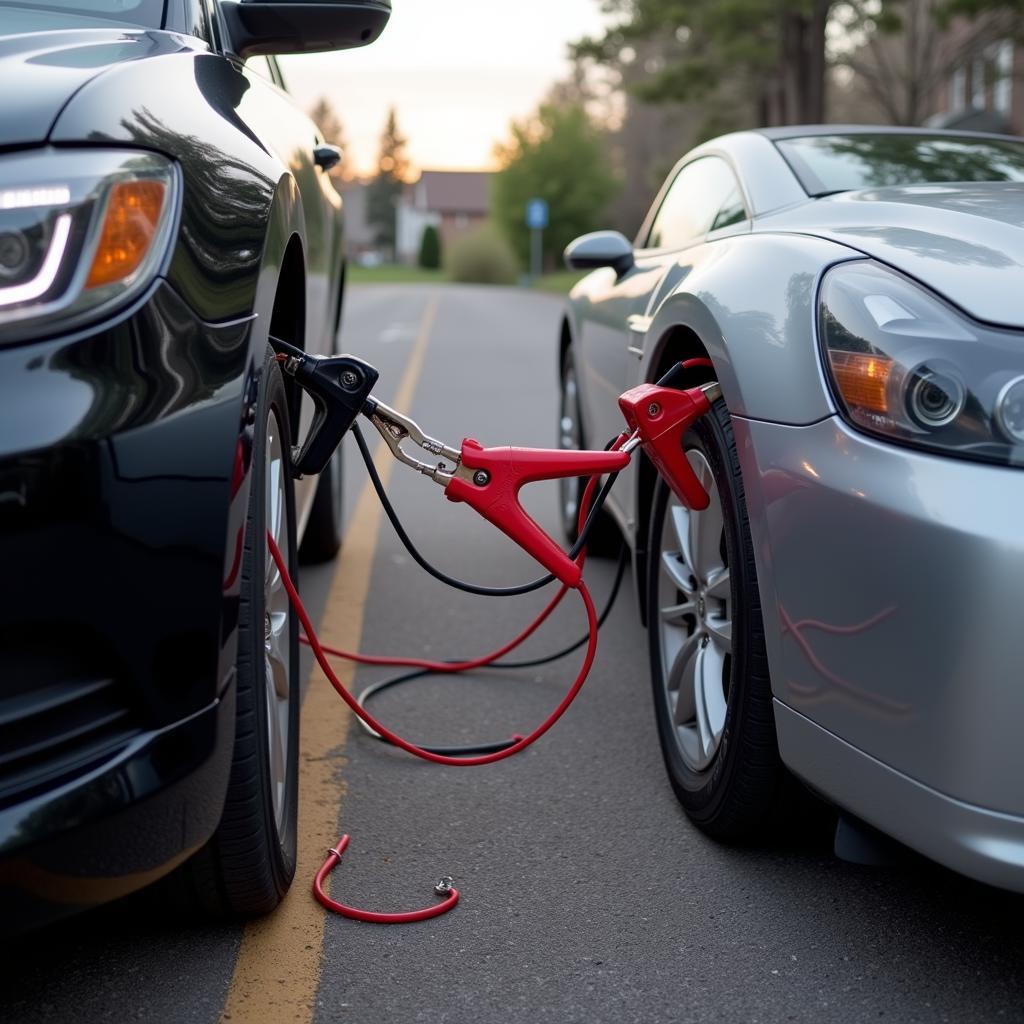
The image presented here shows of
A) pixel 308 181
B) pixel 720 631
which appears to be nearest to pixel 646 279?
pixel 308 181

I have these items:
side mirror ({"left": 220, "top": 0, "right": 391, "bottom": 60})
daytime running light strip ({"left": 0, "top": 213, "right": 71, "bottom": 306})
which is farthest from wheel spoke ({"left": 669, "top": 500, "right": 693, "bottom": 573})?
daytime running light strip ({"left": 0, "top": 213, "right": 71, "bottom": 306})

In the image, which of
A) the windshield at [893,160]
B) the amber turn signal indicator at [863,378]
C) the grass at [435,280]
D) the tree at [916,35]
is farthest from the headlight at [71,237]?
the grass at [435,280]

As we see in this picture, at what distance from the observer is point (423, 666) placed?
158 inches

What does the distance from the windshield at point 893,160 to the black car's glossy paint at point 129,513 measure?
5.93ft

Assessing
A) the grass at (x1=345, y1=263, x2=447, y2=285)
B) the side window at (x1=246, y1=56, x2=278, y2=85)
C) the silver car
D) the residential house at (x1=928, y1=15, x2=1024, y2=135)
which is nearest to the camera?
the silver car

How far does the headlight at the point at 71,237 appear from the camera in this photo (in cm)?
176

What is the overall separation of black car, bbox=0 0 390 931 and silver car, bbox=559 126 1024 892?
88 cm

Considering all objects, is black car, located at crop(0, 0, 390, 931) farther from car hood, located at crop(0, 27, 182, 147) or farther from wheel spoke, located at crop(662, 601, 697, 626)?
wheel spoke, located at crop(662, 601, 697, 626)

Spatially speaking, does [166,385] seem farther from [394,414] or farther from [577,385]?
[577,385]

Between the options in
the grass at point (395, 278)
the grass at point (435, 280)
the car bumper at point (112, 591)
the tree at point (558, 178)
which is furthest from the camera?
the tree at point (558, 178)

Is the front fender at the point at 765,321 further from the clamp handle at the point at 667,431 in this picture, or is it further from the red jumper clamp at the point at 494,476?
the red jumper clamp at the point at 494,476

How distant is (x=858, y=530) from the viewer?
2102 millimetres

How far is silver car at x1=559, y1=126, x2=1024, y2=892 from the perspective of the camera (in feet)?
6.46

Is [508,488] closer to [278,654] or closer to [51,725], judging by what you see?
[278,654]
